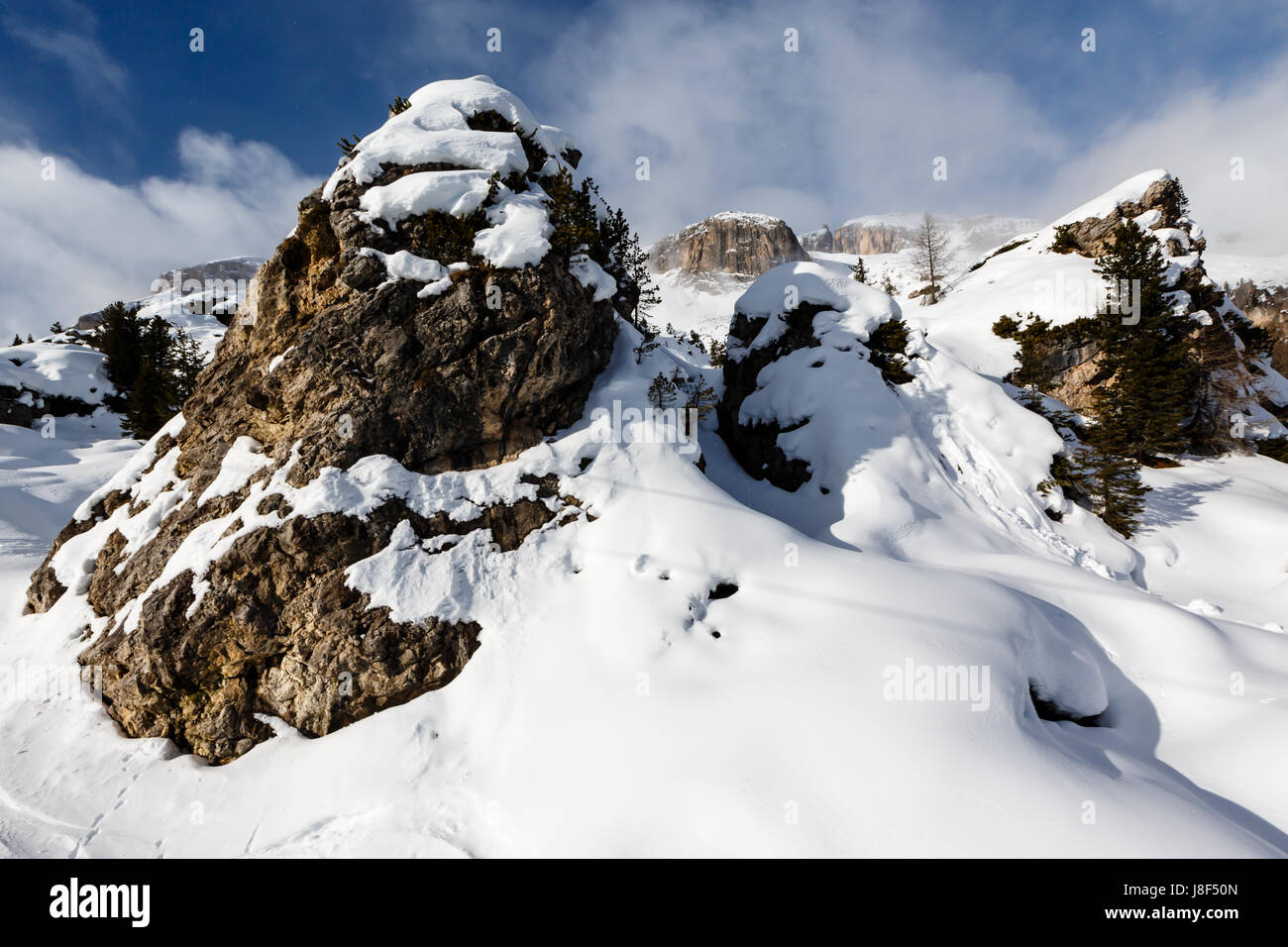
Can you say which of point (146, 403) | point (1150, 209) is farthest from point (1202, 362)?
point (146, 403)

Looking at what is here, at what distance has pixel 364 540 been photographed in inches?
308

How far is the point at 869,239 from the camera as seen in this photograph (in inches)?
5891

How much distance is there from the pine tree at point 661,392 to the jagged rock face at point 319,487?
4.64 feet

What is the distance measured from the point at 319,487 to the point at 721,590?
273 inches

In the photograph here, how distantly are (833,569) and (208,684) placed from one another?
9.96 metres

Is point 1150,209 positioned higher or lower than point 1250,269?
lower

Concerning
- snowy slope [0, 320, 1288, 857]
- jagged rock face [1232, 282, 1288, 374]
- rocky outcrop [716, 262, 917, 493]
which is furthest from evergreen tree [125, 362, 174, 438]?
jagged rock face [1232, 282, 1288, 374]

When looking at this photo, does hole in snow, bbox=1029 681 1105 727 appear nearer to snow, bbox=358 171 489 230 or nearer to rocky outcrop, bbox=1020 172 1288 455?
snow, bbox=358 171 489 230

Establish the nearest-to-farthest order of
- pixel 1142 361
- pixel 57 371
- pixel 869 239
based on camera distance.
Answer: pixel 1142 361, pixel 57 371, pixel 869 239

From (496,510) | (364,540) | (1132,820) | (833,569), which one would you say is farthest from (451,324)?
(1132,820)

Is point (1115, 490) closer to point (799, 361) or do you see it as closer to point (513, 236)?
point (799, 361)

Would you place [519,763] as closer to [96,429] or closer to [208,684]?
[208,684]

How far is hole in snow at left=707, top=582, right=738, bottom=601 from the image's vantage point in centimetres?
757

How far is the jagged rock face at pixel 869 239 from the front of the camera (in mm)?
145288
